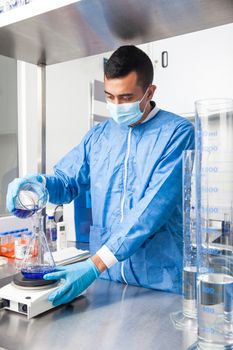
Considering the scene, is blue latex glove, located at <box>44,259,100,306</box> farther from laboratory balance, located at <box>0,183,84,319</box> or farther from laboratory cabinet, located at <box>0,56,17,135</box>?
laboratory cabinet, located at <box>0,56,17,135</box>

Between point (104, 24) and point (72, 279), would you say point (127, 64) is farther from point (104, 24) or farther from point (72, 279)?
point (72, 279)

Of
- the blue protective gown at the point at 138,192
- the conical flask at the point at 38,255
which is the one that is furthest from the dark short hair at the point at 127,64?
the conical flask at the point at 38,255

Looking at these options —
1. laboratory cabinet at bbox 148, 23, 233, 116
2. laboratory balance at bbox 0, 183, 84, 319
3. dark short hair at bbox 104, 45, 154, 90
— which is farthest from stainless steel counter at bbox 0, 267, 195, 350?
laboratory cabinet at bbox 148, 23, 233, 116

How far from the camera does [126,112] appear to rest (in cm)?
129

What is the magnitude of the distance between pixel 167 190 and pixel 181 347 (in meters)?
0.49

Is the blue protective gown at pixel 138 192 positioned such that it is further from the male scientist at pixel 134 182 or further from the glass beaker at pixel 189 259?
the glass beaker at pixel 189 259

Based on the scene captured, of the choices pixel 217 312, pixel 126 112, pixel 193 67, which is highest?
pixel 193 67

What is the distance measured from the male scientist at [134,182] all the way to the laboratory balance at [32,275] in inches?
2.5

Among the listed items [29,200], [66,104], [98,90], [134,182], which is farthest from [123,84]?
[98,90]

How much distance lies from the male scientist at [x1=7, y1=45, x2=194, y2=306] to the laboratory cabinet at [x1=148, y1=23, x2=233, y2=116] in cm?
146

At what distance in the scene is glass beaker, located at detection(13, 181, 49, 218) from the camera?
108cm

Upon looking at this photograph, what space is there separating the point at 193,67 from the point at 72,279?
225 centimetres

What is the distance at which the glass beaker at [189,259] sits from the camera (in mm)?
836

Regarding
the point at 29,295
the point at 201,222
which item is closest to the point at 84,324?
the point at 29,295
